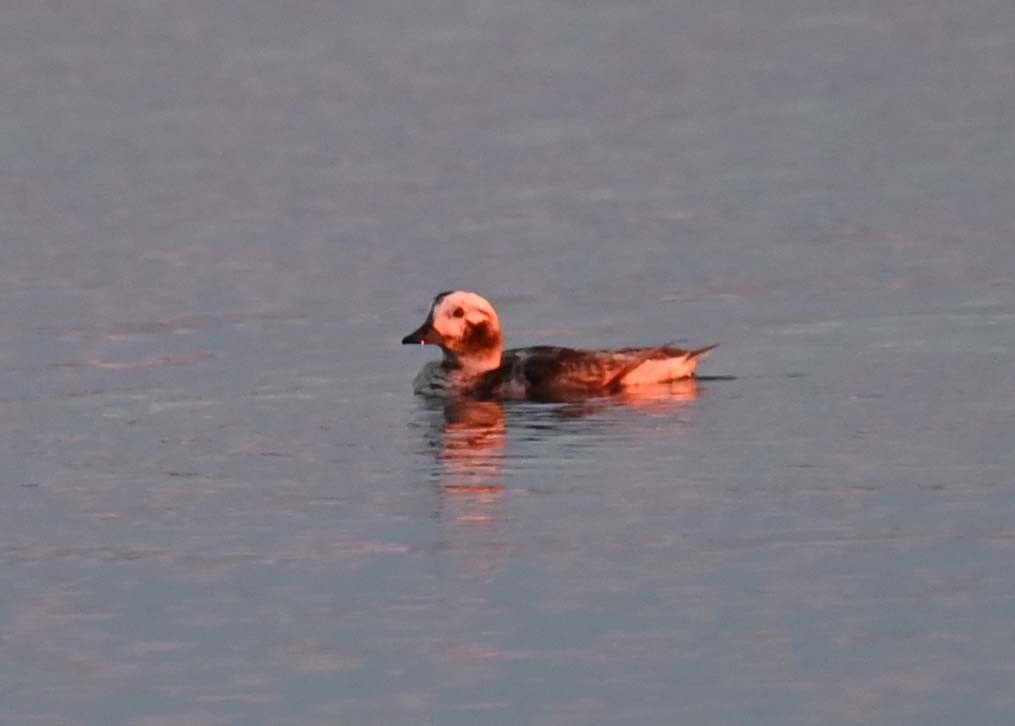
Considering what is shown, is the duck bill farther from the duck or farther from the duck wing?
the duck wing

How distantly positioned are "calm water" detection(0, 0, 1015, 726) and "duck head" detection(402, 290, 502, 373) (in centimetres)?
46

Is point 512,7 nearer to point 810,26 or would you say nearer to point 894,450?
point 810,26

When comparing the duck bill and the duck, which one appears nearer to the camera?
the duck

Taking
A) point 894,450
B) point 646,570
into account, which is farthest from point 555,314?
point 646,570

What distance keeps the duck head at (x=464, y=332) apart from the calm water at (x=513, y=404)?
463mm

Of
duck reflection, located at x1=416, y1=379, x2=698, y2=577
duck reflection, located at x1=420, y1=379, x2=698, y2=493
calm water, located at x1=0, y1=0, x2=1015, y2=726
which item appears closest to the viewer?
calm water, located at x1=0, y1=0, x2=1015, y2=726

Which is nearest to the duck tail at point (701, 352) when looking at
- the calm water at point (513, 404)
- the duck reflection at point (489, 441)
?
the calm water at point (513, 404)

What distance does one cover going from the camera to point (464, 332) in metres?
18.4

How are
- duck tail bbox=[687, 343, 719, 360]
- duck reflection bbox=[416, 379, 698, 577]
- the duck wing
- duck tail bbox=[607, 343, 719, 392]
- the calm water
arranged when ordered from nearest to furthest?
the calm water
duck reflection bbox=[416, 379, 698, 577]
the duck wing
duck tail bbox=[607, 343, 719, 392]
duck tail bbox=[687, 343, 719, 360]

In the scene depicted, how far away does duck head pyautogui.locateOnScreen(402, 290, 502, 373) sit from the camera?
720 inches

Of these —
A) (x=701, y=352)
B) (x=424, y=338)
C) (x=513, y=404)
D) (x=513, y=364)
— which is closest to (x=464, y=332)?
(x=424, y=338)

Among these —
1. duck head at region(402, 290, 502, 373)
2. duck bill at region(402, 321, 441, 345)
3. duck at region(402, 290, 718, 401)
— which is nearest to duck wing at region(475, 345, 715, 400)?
duck at region(402, 290, 718, 401)

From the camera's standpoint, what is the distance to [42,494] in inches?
567

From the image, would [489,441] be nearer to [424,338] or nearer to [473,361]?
[473,361]
